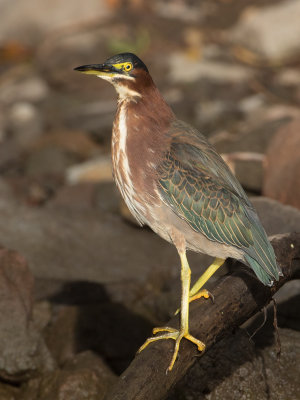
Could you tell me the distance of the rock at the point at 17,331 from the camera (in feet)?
19.9

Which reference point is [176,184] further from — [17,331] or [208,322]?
[17,331]

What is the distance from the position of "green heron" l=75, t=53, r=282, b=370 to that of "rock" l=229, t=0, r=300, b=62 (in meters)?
12.7

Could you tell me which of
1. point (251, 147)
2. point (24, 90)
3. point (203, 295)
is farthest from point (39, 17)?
point (203, 295)

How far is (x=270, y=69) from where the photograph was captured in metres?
16.6

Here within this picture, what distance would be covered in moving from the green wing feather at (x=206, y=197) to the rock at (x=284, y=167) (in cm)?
277

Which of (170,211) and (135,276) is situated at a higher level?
(170,211)

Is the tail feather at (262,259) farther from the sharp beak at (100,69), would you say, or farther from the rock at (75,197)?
the rock at (75,197)

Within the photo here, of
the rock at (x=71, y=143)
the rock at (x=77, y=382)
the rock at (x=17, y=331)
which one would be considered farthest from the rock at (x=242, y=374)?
the rock at (x=71, y=143)

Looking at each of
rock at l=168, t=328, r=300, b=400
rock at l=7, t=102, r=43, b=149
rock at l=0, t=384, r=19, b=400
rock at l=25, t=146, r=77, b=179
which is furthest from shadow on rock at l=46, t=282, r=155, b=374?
rock at l=7, t=102, r=43, b=149

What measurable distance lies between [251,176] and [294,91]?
288 inches

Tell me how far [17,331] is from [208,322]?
2.56m

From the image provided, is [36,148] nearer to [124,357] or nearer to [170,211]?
[124,357]

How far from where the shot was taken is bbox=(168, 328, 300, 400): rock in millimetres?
4941

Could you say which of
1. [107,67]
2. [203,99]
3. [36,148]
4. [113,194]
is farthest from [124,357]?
[203,99]
